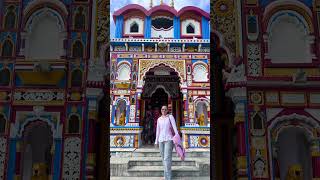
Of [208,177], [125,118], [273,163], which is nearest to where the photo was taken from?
[273,163]

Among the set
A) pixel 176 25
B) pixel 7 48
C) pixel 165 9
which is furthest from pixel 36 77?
pixel 176 25

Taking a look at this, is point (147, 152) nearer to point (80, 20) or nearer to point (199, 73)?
A: point (80, 20)

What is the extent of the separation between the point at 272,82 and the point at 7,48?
4.80 meters

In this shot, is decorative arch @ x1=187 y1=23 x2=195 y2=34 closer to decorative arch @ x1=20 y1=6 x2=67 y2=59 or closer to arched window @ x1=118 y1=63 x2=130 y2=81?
arched window @ x1=118 y1=63 x2=130 y2=81

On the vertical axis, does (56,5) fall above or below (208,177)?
above

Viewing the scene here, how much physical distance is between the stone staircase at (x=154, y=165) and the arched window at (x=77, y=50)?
263 cm

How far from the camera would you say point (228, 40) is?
8.82m

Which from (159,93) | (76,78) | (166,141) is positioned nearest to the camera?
(76,78)

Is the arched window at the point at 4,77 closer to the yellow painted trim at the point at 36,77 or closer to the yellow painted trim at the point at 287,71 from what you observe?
the yellow painted trim at the point at 36,77

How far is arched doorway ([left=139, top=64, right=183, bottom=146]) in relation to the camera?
13.1 m

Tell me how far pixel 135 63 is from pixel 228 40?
4802 mm

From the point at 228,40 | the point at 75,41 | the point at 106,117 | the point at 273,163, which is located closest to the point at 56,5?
the point at 75,41

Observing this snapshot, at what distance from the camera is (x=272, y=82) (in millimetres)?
8430

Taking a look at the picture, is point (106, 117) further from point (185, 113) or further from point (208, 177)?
point (185, 113)
